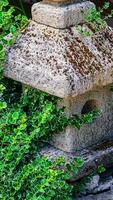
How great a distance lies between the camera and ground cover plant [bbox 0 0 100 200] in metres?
2.92

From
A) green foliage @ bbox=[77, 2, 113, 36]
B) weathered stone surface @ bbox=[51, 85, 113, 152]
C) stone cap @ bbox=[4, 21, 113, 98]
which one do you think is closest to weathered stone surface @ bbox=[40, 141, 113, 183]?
weathered stone surface @ bbox=[51, 85, 113, 152]

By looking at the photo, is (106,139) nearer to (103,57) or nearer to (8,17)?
(103,57)

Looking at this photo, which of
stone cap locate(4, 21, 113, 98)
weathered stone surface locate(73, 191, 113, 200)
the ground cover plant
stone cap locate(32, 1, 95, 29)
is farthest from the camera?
weathered stone surface locate(73, 191, 113, 200)

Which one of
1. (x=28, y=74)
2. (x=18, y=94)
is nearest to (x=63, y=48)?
(x=28, y=74)

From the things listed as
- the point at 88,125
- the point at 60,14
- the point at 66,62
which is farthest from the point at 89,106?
the point at 60,14

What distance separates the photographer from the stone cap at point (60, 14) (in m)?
3.27

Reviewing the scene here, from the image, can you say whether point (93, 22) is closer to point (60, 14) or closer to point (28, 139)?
point (60, 14)

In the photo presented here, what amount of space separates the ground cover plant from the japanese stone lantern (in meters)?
0.07

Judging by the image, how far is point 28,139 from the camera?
2963 millimetres

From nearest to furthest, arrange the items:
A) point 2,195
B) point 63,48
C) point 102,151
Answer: point 2,195 < point 63,48 < point 102,151

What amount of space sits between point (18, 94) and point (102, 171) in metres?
0.67

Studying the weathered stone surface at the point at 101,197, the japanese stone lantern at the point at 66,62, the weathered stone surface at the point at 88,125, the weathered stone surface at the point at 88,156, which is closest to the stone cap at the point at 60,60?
the japanese stone lantern at the point at 66,62

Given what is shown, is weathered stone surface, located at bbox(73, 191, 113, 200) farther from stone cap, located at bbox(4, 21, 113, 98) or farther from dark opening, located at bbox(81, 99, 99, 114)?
stone cap, located at bbox(4, 21, 113, 98)

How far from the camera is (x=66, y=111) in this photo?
3334mm
